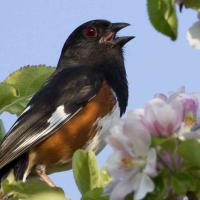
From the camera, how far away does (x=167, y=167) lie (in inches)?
48.0

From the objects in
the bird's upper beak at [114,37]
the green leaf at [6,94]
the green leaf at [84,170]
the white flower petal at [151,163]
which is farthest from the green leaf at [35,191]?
the bird's upper beak at [114,37]

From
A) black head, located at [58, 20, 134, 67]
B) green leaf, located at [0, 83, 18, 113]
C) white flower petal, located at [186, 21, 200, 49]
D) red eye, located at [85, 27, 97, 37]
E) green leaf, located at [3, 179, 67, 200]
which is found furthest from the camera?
red eye, located at [85, 27, 97, 37]

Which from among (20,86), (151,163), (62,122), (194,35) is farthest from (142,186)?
(62,122)

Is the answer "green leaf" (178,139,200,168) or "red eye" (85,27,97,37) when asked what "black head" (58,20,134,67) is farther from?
"green leaf" (178,139,200,168)

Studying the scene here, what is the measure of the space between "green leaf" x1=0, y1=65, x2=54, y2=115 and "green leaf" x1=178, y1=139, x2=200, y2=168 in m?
1.31

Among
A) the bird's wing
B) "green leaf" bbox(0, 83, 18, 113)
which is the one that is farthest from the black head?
"green leaf" bbox(0, 83, 18, 113)

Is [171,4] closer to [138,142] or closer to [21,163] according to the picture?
[138,142]

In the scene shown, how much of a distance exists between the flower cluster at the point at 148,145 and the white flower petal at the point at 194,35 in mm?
162

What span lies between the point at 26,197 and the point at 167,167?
44cm

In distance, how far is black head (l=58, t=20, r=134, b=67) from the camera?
5.21 m

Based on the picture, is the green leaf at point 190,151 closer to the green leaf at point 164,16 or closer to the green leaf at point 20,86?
the green leaf at point 164,16

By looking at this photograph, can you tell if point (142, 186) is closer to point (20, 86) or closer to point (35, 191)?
point (35, 191)

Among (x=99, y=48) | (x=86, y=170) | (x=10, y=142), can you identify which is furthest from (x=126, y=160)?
(x=99, y=48)

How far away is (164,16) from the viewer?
116cm
